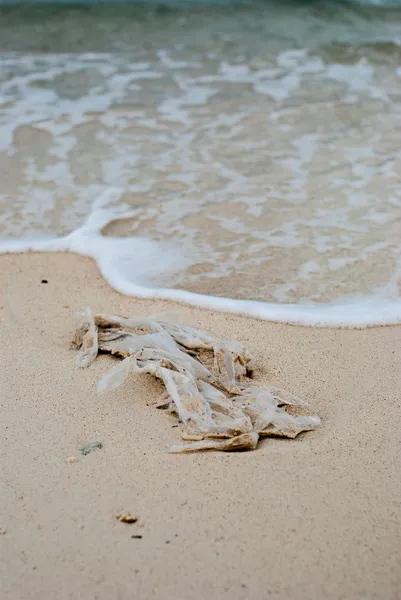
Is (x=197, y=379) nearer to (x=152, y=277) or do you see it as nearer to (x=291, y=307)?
(x=291, y=307)

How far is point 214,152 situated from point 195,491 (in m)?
3.15

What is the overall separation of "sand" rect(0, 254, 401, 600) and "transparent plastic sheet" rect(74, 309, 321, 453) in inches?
2.0

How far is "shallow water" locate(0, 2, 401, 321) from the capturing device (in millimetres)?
3354

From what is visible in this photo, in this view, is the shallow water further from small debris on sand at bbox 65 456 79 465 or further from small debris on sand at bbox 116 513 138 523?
small debris on sand at bbox 116 513 138 523

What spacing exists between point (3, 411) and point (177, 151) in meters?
2.83

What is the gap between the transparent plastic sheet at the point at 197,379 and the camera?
6.85 feet

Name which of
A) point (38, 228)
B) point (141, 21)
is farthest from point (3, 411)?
point (141, 21)

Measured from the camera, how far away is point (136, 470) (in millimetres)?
1940

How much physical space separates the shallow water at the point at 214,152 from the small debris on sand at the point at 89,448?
1167 millimetres

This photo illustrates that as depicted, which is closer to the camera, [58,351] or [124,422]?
[124,422]

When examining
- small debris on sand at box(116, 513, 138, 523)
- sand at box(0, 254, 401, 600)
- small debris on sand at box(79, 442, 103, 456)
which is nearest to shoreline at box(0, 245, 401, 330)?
sand at box(0, 254, 401, 600)

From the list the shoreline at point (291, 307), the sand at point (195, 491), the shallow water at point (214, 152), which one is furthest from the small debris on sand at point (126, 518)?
the shallow water at point (214, 152)

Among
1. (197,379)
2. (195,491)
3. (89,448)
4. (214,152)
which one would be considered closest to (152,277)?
(197,379)

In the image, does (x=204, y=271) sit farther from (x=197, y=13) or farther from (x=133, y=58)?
(x=197, y=13)
